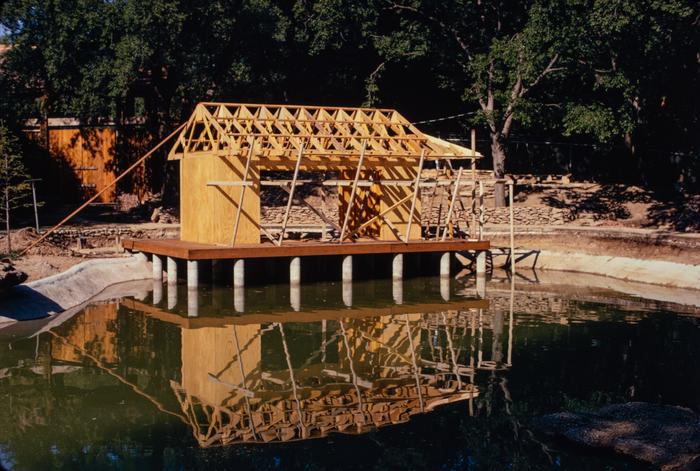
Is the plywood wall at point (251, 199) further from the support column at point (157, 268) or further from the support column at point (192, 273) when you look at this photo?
the support column at point (192, 273)

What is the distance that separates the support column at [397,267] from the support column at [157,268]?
7416mm

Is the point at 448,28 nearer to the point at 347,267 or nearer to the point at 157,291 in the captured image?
the point at 347,267

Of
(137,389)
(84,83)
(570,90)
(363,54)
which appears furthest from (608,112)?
(137,389)

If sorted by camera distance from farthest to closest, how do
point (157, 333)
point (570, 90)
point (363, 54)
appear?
1. point (363, 54)
2. point (570, 90)
3. point (157, 333)

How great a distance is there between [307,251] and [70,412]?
1243 centimetres

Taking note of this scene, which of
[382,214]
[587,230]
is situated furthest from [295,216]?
[587,230]

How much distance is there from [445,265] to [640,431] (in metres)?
16.8

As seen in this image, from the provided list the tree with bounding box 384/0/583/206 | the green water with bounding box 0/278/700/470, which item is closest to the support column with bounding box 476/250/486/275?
the green water with bounding box 0/278/700/470

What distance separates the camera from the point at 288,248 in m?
24.5

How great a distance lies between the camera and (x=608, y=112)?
3112 centimetres

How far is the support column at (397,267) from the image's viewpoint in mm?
26672

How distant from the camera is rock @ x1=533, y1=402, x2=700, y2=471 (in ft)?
34.0

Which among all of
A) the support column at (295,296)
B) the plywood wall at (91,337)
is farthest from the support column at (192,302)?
the support column at (295,296)

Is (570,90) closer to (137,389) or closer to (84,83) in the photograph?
(84,83)
